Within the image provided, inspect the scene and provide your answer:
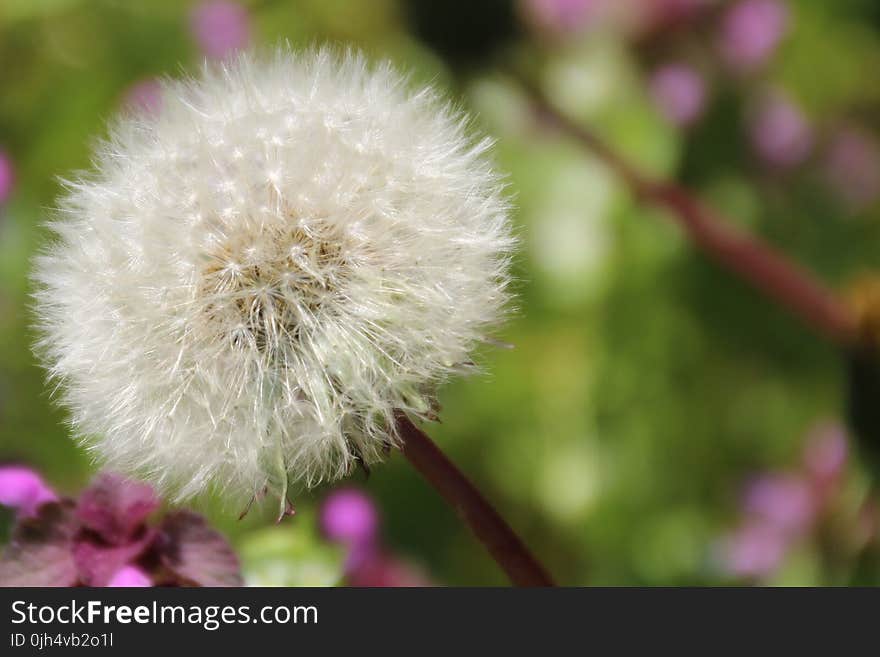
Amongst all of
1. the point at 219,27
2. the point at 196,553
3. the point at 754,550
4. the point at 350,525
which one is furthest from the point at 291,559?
the point at 219,27

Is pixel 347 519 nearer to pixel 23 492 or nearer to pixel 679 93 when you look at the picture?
pixel 23 492

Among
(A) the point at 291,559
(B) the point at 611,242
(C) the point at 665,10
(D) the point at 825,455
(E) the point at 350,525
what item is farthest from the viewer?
(C) the point at 665,10

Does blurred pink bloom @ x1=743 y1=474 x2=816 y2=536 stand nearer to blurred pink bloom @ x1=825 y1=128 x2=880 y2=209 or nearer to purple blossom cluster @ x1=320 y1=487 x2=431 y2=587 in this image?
blurred pink bloom @ x1=825 y1=128 x2=880 y2=209

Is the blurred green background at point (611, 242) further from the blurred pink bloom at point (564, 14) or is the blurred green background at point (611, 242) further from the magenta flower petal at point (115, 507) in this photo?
the magenta flower petal at point (115, 507)

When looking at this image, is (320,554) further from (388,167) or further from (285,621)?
(388,167)

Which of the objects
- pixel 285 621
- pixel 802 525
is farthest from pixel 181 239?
pixel 802 525

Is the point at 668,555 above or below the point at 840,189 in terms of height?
below

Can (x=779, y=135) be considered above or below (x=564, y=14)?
below
